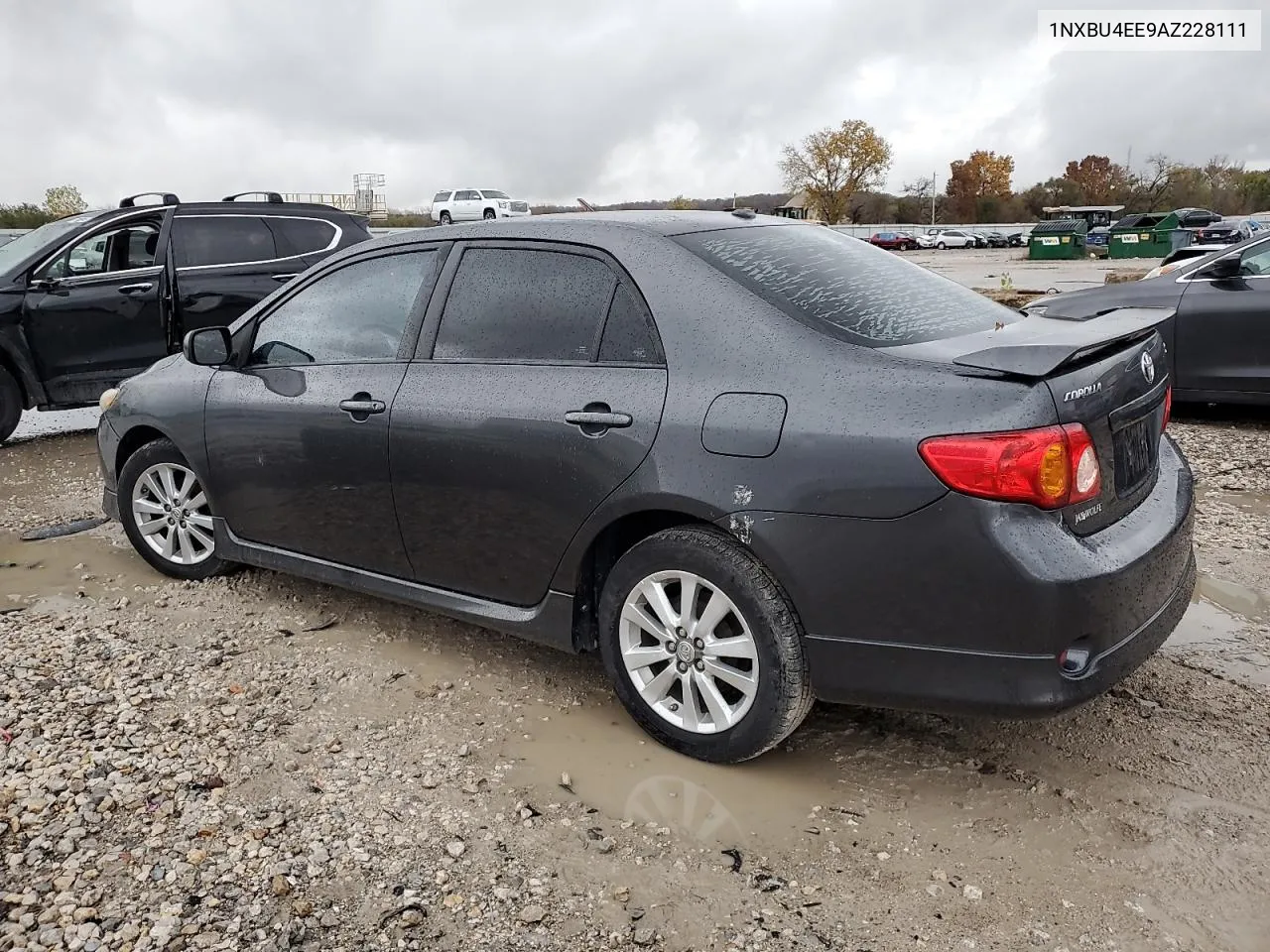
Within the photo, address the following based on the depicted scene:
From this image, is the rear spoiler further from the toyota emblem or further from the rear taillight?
the rear taillight

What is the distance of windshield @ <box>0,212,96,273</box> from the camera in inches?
334

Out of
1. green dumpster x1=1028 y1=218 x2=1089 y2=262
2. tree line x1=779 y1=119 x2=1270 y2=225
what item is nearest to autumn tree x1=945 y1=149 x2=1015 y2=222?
tree line x1=779 y1=119 x2=1270 y2=225

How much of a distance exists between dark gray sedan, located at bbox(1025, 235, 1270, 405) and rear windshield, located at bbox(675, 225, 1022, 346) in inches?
164

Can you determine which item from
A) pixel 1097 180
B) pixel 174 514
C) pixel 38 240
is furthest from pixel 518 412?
pixel 1097 180

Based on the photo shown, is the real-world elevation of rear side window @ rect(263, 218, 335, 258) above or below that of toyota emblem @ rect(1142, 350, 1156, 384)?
above

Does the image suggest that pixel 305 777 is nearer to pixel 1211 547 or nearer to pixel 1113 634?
pixel 1113 634

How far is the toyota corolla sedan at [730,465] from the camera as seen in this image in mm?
2660

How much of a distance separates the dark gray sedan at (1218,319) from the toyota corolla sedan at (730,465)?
4.72 metres

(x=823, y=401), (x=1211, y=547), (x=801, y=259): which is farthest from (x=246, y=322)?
(x=1211, y=547)

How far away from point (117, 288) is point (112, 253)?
14.1 inches

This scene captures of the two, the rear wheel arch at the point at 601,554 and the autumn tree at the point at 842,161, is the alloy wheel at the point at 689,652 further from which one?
the autumn tree at the point at 842,161

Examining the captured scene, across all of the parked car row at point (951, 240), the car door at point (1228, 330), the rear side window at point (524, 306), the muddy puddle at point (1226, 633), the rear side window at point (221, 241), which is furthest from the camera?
the parked car row at point (951, 240)

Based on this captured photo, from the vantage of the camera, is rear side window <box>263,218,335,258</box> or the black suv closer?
the black suv

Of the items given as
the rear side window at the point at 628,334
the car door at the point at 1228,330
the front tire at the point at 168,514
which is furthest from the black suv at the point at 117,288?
the car door at the point at 1228,330
